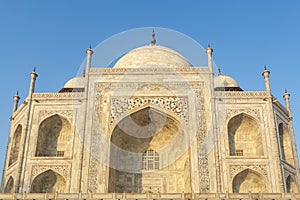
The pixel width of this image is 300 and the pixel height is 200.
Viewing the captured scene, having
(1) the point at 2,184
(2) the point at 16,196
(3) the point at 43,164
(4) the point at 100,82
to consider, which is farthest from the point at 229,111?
(1) the point at 2,184

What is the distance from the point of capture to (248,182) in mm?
18812

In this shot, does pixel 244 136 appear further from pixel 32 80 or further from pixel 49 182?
pixel 32 80

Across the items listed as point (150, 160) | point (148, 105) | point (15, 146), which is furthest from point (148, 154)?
point (15, 146)

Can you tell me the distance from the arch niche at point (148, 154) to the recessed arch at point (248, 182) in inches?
101

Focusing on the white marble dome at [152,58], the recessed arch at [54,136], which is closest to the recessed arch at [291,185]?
the white marble dome at [152,58]

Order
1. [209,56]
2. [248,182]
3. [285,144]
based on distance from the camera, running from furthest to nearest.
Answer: [209,56], [285,144], [248,182]

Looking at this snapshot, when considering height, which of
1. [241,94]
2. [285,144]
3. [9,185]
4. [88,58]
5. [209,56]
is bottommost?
[9,185]

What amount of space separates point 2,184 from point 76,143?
4.95 metres

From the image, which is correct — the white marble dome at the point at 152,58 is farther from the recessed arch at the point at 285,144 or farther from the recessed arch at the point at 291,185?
the recessed arch at the point at 291,185

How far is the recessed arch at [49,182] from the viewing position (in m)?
18.5

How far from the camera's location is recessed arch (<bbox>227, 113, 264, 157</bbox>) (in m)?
19.7

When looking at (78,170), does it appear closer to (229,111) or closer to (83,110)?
(83,110)

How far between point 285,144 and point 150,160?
7.78 m

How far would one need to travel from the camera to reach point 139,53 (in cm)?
2494
